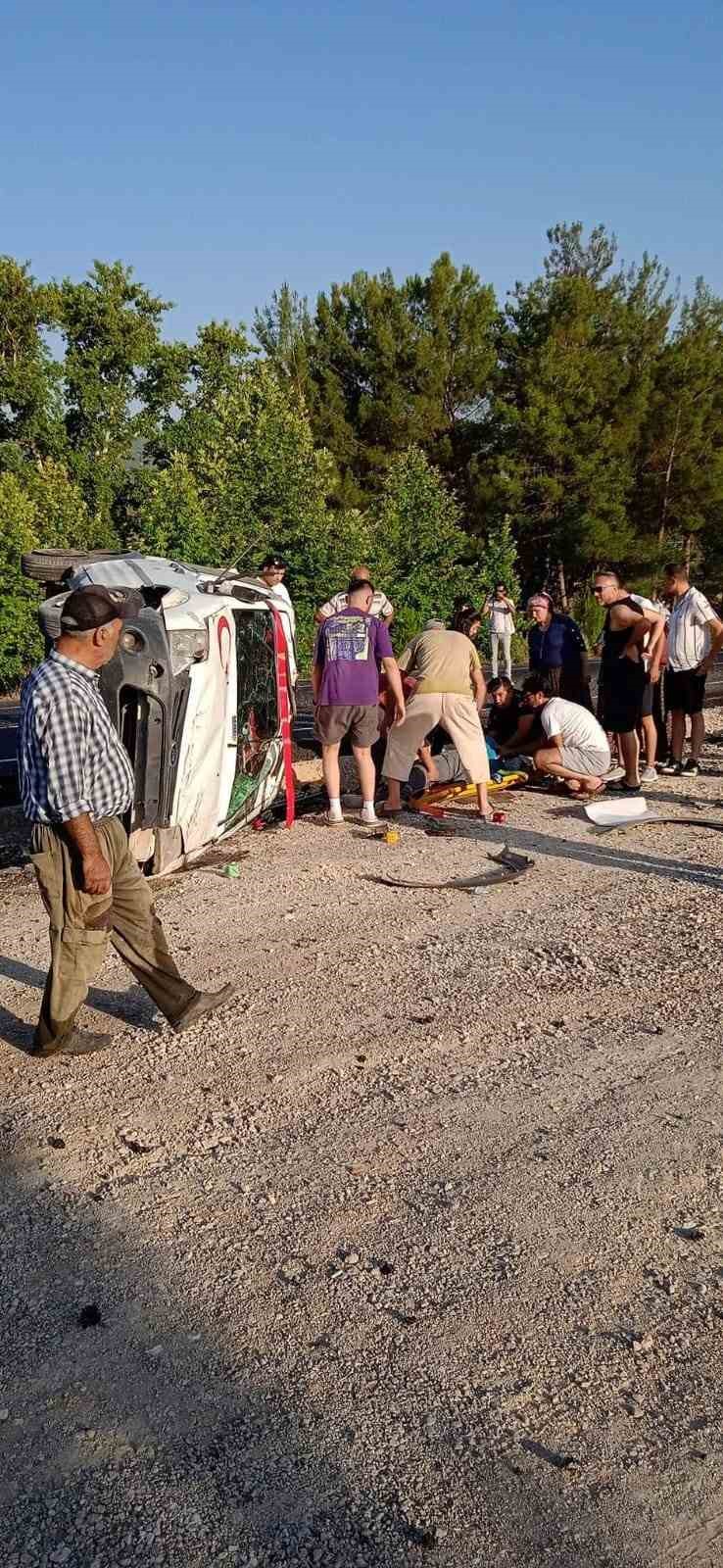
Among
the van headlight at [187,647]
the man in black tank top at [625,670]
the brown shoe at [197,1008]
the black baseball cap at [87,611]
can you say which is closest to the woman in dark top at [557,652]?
the man in black tank top at [625,670]

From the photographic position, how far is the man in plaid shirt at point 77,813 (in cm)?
438

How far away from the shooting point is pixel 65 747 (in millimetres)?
4371

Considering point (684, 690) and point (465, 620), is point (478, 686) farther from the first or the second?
point (684, 690)

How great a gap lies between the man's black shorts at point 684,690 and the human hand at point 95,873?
742 centimetres

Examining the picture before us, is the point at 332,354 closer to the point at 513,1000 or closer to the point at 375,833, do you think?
the point at 375,833

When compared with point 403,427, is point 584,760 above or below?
below

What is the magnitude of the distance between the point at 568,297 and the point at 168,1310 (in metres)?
37.6

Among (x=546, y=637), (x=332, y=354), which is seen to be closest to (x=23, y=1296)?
(x=546, y=637)

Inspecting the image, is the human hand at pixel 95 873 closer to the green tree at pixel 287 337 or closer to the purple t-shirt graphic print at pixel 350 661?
the purple t-shirt graphic print at pixel 350 661

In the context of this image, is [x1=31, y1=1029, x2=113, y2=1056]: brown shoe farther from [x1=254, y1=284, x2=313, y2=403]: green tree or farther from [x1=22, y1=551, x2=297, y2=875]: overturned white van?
[x1=254, y1=284, x2=313, y2=403]: green tree

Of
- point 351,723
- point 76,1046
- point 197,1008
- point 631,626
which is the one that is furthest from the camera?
point 631,626

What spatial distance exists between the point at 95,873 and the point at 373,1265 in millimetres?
1783

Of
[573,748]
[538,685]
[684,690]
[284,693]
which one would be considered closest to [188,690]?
[284,693]

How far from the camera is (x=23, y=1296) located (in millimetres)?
3281
